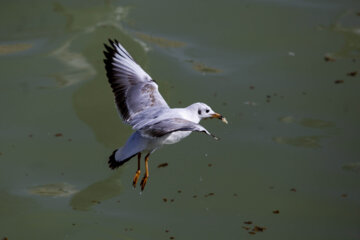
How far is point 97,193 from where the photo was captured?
5484 mm

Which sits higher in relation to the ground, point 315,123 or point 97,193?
point 315,123

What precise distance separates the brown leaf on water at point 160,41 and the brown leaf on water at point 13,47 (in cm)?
107

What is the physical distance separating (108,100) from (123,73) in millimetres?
1488

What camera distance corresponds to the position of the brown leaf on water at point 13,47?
6.82 metres

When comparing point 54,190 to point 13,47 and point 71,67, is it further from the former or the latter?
point 13,47

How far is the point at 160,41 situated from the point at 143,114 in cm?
262

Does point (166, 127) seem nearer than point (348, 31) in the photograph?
Yes

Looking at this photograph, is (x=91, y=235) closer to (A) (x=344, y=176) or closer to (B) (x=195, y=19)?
(A) (x=344, y=176)

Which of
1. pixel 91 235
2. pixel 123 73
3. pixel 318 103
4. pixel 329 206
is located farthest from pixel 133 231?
pixel 318 103

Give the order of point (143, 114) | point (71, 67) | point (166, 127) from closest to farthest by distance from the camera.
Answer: point (166, 127)
point (143, 114)
point (71, 67)

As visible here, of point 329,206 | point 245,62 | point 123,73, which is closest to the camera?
point 123,73

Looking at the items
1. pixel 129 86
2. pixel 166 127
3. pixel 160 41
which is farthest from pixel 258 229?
pixel 160 41

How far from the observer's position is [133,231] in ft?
16.7

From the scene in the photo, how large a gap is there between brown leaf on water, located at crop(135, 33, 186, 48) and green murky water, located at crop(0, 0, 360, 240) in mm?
11
